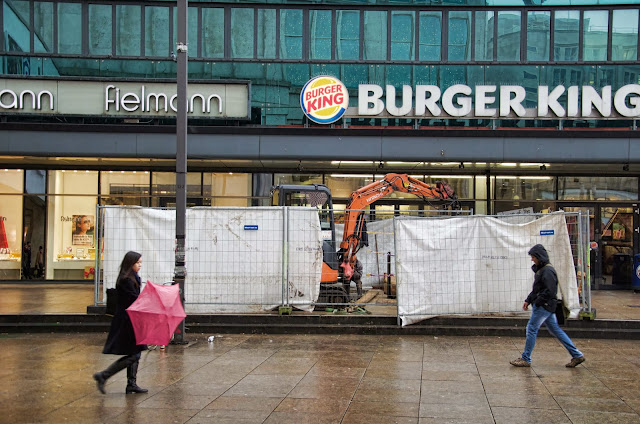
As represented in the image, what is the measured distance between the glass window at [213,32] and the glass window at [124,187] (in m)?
4.24

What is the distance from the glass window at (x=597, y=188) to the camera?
1928 centimetres

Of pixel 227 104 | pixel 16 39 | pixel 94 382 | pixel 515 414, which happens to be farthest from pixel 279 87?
pixel 515 414

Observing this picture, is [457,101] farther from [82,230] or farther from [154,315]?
[154,315]

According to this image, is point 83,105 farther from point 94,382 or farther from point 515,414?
point 515,414

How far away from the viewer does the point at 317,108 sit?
701 inches

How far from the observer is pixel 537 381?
26.8ft

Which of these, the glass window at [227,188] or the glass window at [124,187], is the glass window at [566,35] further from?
the glass window at [124,187]

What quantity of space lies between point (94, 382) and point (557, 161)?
533 inches

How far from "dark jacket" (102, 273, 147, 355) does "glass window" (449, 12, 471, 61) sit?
14.0 metres

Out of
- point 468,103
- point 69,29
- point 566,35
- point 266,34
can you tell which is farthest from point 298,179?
point 566,35

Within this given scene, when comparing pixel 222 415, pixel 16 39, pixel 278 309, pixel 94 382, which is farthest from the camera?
pixel 16 39

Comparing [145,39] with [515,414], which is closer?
[515,414]

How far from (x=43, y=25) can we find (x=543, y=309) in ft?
53.6

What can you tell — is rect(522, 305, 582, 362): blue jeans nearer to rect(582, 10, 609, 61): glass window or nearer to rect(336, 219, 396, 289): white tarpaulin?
rect(336, 219, 396, 289): white tarpaulin
